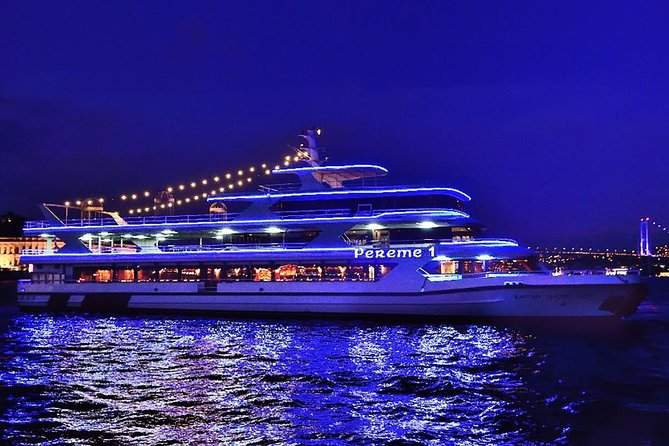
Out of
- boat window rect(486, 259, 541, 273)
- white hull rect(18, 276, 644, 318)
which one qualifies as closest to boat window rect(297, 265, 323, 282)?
white hull rect(18, 276, 644, 318)

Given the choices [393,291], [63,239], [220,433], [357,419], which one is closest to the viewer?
[220,433]

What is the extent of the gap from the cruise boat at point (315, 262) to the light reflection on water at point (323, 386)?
248cm

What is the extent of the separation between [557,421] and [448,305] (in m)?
15.4

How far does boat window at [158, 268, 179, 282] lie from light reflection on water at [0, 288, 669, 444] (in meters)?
9.79

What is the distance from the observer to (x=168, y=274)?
3522 cm

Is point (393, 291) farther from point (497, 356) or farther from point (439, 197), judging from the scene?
point (497, 356)

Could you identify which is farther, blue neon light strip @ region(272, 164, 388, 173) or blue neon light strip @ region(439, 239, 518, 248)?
blue neon light strip @ region(272, 164, 388, 173)

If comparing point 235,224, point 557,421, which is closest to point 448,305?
point 235,224

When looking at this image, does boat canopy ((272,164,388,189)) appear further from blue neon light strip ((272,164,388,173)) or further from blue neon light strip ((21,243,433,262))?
blue neon light strip ((21,243,433,262))

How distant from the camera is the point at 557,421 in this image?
12.2 meters

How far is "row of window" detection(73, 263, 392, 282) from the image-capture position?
104 feet

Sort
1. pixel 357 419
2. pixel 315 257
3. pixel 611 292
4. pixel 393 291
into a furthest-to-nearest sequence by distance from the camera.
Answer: pixel 315 257
pixel 393 291
pixel 611 292
pixel 357 419

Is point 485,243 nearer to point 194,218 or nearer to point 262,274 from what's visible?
point 262,274

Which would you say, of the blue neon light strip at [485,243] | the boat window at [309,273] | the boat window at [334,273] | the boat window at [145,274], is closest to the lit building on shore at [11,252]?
the boat window at [145,274]
